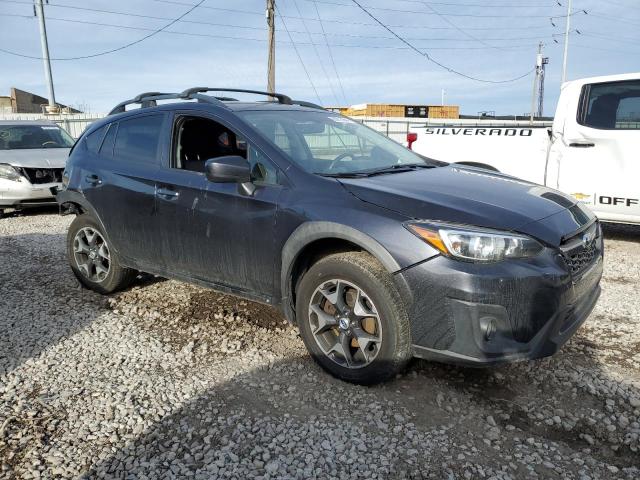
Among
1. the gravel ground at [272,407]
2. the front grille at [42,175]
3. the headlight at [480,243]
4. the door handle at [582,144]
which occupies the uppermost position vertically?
the door handle at [582,144]

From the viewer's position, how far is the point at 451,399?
3076mm

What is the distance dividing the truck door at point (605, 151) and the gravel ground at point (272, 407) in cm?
236

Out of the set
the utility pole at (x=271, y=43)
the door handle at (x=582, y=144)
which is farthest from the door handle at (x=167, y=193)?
the utility pole at (x=271, y=43)

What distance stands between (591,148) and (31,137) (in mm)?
10081

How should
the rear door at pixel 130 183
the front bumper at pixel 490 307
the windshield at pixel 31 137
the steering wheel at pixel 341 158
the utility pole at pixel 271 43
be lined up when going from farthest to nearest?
the utility pole at pixel 271 43 < the windshield at pixel 31 137 < the rear door at pixel 130 183 < the steering wheel at pixel 341 158 < the front bumper at pixel 490 307

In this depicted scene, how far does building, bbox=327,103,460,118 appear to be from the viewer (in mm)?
42656

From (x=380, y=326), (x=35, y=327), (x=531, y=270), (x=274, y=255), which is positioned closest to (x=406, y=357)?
(x=380, y=326)

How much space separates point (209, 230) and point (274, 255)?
628 mm

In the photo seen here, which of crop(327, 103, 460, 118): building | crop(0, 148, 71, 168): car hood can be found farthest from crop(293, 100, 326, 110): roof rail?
crop(327, 103, 460, 118): building

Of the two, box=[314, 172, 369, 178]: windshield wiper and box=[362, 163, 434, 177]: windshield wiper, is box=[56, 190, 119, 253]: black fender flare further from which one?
box=[362, 163, 434, 177]: windshield wiper

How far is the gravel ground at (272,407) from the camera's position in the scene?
8.28 ft

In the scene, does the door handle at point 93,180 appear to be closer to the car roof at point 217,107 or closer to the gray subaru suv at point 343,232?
the gray subaru suv at point 343,232

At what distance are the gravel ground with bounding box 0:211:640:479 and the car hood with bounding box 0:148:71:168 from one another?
574 centimetres

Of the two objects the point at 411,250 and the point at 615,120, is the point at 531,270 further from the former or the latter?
the point at 615,120
